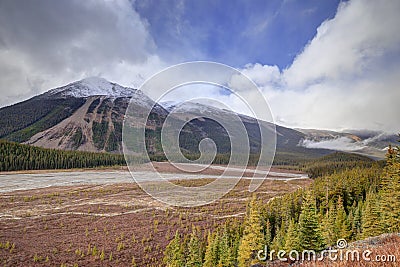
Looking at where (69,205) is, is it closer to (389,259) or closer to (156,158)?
(389,259)

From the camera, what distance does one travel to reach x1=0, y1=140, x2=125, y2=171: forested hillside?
3318 inches

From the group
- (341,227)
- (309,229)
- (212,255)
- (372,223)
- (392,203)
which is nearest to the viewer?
(309,229)

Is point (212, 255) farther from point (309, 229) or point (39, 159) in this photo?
point (39, 159)

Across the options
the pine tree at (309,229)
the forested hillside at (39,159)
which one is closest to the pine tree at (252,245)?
the pine tree at (309,229)

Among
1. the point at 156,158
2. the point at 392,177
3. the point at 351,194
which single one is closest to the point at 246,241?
the point at 392,177

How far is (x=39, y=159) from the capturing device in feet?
302

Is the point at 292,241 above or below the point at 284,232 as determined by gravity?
above

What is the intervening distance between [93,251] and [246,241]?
1165 centimetres

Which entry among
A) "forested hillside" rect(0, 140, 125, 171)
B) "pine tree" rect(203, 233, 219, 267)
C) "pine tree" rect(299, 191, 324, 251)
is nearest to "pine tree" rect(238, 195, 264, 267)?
"pine tree" rect(203, 233, 219, 267)

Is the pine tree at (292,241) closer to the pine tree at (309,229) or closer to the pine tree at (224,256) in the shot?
the pine tree at (309,229)

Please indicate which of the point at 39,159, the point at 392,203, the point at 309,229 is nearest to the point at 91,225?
the point at 309,229

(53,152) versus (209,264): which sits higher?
(53,152)

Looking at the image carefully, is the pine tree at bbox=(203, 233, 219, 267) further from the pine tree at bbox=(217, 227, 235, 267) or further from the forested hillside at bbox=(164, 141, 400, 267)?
the pine tree at bbox=(217, 227, 235, 267)

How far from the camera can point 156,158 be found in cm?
14400
